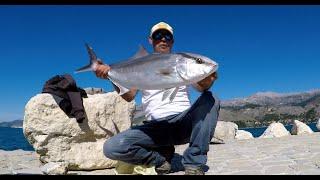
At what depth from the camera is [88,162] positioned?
8.35m

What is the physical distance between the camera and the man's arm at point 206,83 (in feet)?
20.4

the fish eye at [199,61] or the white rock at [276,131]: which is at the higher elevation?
the fish eye at [199,61]

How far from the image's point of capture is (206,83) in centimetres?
632

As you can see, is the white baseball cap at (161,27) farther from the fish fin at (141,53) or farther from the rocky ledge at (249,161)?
the rocky ledge at (249,161)

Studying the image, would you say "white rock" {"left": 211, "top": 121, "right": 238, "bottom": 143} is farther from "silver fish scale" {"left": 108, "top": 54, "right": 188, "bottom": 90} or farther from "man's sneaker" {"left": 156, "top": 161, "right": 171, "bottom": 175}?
"silver fish scale" {"left": 108, "top": 54, "right": 188, "bottom": 90}

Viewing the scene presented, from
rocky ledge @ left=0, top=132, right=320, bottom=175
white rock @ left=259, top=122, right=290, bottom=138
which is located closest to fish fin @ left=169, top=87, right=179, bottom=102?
rocky ledge @ left=0, top=132, right=320, bottom=175

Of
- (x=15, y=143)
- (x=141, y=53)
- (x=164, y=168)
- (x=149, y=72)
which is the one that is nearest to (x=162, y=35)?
(x=141, y=53)

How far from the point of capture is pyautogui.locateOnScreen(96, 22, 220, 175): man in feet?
21.2

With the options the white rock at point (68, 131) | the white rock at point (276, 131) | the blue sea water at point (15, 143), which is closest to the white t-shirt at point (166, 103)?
the white rock at point (68, 131)

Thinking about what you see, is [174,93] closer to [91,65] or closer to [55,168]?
[91,65]

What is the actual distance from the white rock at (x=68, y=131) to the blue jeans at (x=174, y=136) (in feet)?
4.98

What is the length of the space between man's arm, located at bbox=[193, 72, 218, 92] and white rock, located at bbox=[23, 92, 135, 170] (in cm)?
264

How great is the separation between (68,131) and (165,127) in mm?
2304

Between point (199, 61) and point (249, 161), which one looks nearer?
point (199, 61)
